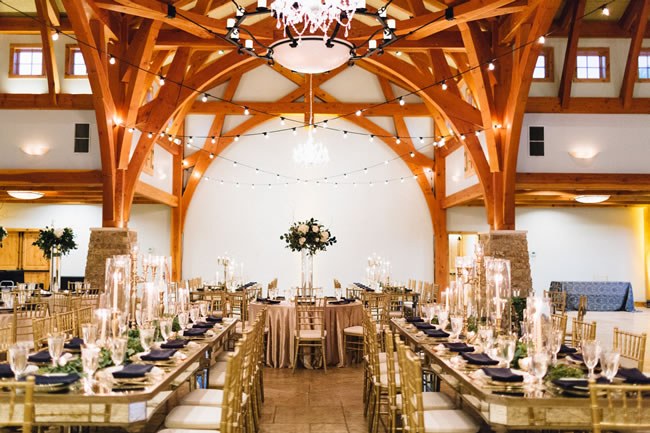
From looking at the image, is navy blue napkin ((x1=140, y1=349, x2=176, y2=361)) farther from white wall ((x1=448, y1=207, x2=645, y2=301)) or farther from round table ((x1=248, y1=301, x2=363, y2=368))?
white wall ((x1=448, y1=207, x2=645, y2=301))

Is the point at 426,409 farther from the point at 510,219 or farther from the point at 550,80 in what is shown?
the point at 550,80

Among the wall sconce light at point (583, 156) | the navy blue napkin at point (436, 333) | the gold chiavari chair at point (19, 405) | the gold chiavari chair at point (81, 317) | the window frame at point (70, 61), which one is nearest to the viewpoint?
the gold chiavari chair at point (19, 405)

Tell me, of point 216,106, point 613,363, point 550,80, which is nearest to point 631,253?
point 550,80

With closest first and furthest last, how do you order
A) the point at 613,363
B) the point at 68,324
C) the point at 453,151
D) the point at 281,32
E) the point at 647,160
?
the point at 613,363 → the point at 68,324 → the point at 281,32 → the point at 647,160 → the point at 453,151

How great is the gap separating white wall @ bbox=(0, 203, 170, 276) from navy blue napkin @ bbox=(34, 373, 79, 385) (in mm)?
13750

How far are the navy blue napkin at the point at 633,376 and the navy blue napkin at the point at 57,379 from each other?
3105 millimetres

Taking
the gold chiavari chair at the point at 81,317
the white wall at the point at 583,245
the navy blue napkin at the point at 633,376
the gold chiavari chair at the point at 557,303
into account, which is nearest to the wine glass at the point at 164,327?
the gold chiavari chair at the point at 81,317

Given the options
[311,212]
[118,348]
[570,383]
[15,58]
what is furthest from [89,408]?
[311,212]

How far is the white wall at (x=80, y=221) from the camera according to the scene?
55.4ft

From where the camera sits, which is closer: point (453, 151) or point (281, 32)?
point (281, 32)

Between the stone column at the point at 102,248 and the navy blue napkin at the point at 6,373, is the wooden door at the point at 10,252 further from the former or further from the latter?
the navy blue napkin at the point at 6,373

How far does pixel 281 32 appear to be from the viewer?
11.4 meters

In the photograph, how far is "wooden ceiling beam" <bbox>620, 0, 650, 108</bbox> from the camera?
11.5 metres

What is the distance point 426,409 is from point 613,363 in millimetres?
1380
